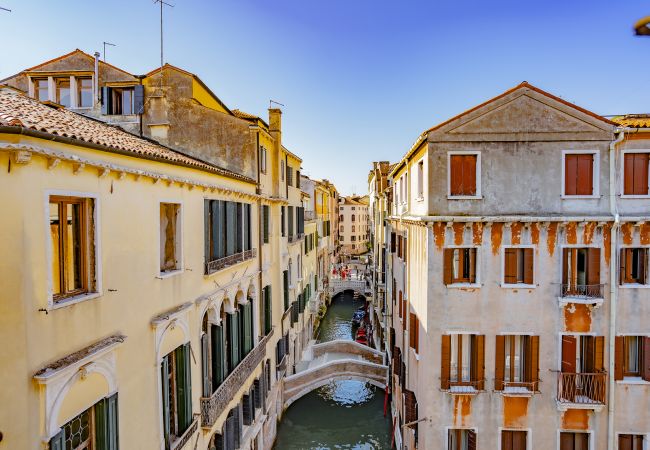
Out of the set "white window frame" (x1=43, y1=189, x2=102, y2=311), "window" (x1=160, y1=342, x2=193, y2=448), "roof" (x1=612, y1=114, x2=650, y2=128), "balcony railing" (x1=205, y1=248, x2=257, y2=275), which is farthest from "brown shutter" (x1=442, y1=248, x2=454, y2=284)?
"white window frame" (x1=43, y1=189, x2=102, y2=311)

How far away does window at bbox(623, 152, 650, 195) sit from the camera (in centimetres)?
1304

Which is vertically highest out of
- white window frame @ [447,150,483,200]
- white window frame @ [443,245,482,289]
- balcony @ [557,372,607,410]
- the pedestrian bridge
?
white window frame @ [447,150,483,200]

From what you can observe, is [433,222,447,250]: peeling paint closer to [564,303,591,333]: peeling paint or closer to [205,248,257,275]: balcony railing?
[564,303,591,333]: peeling paint

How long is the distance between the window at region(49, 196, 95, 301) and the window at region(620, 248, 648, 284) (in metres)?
14.4

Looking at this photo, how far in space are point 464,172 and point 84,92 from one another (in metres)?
13.3

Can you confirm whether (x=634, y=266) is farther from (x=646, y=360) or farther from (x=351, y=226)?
(x=351, y=226)

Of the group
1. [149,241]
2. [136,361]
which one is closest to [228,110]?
[149,241]

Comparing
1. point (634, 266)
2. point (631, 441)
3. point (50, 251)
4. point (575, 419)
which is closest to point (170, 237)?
point (50, 251)

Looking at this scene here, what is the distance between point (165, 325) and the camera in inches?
347

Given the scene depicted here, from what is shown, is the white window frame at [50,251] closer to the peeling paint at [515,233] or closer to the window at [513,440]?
the peeling paint at [515,233]

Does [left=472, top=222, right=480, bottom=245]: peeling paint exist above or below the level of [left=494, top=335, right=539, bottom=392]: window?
above

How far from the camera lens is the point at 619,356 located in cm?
1310

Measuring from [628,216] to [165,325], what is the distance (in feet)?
43.7

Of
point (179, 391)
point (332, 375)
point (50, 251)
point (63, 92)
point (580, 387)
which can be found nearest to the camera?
point (50, 251)
